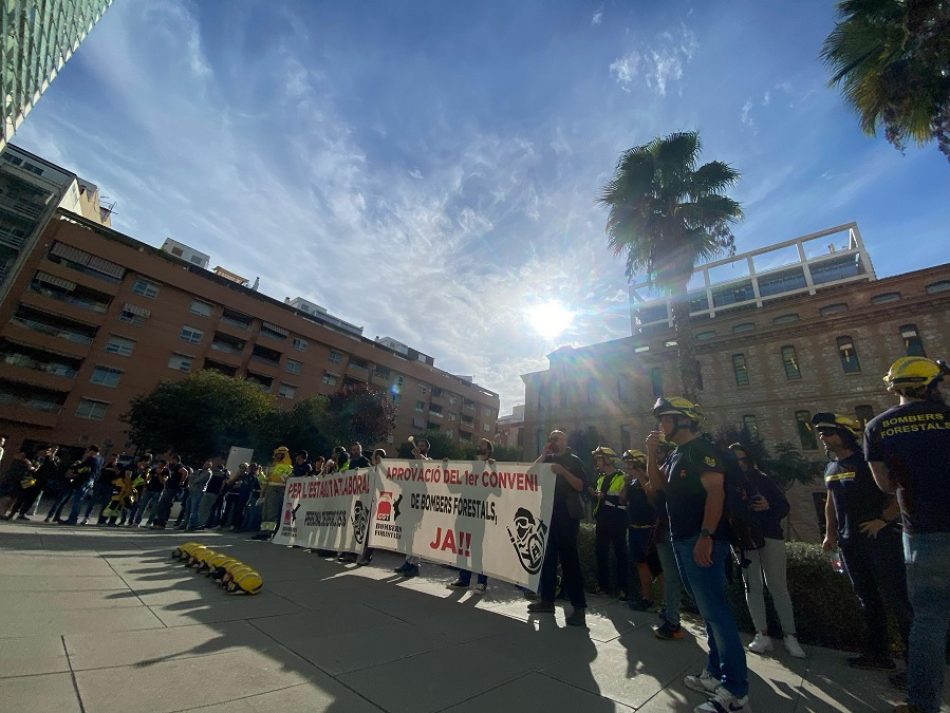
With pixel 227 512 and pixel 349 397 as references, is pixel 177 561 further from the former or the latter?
pixel 349 397

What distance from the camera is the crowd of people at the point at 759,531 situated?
7.91 ft

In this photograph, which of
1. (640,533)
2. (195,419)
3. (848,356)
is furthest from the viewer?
(195,419)

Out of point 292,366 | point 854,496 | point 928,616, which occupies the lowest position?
point 928,616

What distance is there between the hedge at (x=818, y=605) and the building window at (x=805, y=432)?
923 inches

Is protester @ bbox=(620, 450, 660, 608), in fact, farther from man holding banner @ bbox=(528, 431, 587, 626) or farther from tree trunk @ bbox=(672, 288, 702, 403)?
tree trunk @ bbox=(672, 288, 702, 403)

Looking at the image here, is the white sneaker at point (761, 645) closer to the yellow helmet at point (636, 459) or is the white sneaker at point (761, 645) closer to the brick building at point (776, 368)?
the yellow helmet at point (636, 459)

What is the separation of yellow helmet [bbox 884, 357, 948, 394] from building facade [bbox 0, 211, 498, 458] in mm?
42959

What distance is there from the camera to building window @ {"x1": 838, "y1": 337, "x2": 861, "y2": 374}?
22734 mm

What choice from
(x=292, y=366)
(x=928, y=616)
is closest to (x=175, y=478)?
(x=928, y=616)

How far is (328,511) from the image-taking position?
7586 mm

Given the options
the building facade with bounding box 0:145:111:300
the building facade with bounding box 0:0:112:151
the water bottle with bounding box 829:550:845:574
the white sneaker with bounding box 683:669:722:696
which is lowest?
the white sneaker with bounding box 683:669:722:696

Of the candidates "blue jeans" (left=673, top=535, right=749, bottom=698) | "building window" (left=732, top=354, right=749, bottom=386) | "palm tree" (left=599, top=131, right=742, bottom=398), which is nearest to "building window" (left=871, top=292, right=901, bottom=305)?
"building window" (left=732, top=354, right=749, bottom=386)

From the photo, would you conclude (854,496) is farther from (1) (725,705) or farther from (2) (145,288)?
(2) (145,288)

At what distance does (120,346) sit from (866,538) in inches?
Result: 1868
